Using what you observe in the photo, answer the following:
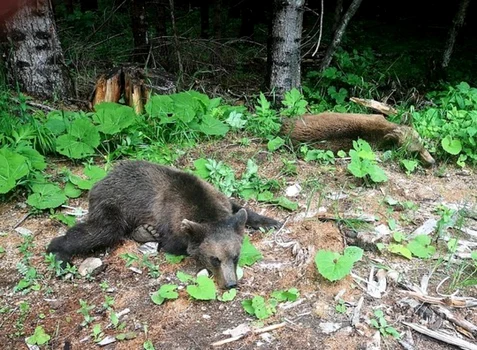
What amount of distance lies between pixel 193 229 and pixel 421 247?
1897 millimetres

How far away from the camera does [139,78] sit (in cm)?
704

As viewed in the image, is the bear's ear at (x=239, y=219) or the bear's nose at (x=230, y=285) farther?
the bear's ear at (x=239, y=219)

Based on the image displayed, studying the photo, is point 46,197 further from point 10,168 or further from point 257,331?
point 257,331

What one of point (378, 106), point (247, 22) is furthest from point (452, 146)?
point (247, 22)

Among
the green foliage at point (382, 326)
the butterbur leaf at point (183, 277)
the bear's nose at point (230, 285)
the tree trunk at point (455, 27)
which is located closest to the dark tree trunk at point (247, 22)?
the tree trunk at point (455, 27)

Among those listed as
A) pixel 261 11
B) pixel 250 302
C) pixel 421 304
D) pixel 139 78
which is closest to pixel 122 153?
pixel 139 78

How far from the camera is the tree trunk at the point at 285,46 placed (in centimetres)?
672

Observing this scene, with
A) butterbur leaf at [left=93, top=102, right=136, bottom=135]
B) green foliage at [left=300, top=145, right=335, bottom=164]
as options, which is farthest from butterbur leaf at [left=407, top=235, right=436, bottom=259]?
butterbur leaf at [left=93, top=102, right=136, bottom=135]

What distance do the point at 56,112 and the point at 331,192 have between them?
11.5 feet

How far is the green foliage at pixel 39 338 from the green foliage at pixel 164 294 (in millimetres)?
755

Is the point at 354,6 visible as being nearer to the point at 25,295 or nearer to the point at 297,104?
the point at 297,104

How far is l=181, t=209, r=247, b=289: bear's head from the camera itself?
→ 154 inches

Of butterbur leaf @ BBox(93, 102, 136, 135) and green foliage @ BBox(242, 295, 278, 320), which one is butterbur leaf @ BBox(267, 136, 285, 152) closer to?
butterbur leaf @ BBox(93, 102, 136, 135)

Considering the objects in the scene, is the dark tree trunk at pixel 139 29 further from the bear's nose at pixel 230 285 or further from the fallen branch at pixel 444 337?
the fallen branch at pixel 444 337
